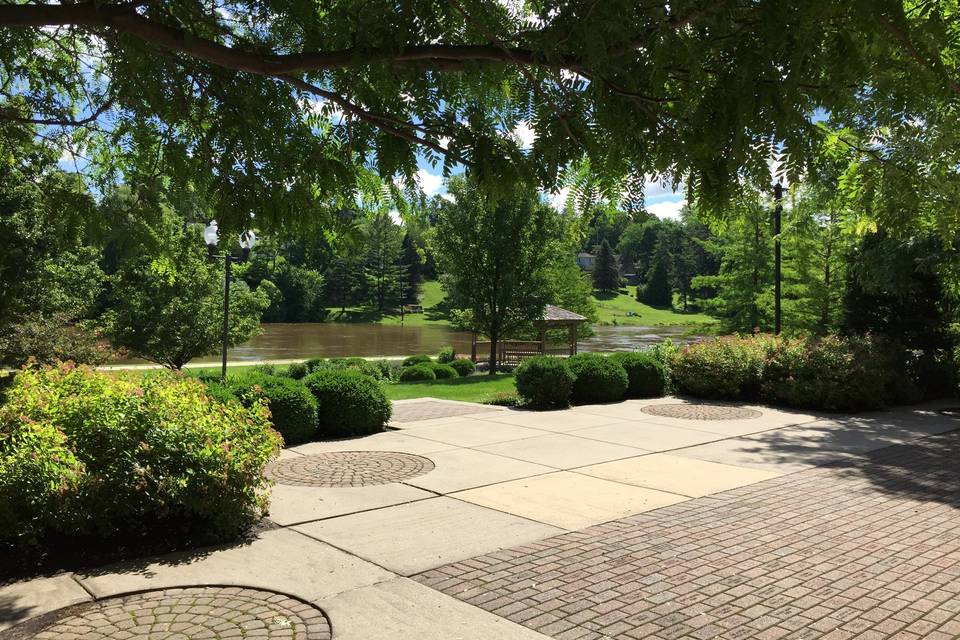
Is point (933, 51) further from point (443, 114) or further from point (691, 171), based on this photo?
point (443, 114)

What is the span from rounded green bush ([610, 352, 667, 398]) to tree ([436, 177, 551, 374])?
9.53 m

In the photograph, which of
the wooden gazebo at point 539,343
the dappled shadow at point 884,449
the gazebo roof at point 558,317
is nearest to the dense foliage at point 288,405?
the dappled shadow at point 884,449

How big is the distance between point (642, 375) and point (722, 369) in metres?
1.61

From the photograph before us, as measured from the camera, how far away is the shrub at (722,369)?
48.0 feet

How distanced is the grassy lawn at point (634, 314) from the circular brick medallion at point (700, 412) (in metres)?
70.1

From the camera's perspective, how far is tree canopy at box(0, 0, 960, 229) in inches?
109

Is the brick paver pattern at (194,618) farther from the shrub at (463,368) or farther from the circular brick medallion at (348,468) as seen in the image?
the shrub at (463,368)

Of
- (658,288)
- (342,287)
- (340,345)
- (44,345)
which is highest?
(658,288)

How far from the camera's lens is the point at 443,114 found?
4141 mm

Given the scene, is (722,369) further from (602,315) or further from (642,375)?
(602,315)

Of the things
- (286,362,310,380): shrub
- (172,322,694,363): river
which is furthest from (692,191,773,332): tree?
(286,362,310,380): shrub

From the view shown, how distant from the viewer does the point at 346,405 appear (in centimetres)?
1015

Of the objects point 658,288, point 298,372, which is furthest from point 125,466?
point 658,288

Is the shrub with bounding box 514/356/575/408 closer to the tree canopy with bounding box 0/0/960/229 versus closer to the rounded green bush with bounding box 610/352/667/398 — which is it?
the rounded green bush with bounding box 610/352/667/398
